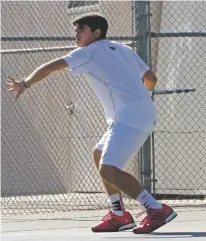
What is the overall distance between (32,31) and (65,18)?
546 millimetres

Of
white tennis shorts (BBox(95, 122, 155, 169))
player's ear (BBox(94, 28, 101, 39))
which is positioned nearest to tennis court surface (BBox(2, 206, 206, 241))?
white tennis shorts (BBox(95, 122, 155, 169))

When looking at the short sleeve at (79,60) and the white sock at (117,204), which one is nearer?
the short sleeve at (79,60)

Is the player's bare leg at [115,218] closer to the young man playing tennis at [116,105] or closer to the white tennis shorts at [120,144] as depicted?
the young man playing tennis at [116,105]

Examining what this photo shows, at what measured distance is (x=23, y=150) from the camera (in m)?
12.5

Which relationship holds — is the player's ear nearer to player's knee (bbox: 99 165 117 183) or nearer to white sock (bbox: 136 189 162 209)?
player's knee (bbox: 99 165 117 183)

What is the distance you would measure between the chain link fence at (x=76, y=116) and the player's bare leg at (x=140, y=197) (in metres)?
3.10

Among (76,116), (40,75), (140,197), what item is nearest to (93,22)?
(40,75)

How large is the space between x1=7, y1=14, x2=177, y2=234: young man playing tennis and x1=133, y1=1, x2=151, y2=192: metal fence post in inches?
112

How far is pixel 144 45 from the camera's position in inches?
378

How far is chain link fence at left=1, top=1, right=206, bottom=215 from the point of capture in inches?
409

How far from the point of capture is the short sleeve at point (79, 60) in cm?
649

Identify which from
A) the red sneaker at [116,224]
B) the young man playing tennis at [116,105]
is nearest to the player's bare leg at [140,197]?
the young man playing tennis at [116,105]

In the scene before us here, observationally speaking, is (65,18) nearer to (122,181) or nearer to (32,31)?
(32,31)

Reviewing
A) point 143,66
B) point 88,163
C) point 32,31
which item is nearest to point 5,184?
point 88,163
